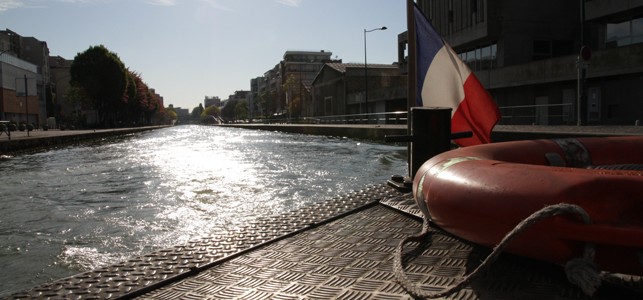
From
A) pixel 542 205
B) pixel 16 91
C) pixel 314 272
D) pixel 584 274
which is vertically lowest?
pixel 314 272

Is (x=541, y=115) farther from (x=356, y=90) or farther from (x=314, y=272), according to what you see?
(x=356, y=90)

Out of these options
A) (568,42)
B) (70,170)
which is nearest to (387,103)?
(568,42)

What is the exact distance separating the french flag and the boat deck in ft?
6.36

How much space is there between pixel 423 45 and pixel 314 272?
3.87 metres

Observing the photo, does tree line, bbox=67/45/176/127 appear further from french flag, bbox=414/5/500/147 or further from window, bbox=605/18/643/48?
french flag, bbox=414/5/500/147

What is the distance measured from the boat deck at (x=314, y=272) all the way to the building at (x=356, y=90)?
148ft

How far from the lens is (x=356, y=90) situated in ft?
215

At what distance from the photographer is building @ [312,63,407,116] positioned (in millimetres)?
52825

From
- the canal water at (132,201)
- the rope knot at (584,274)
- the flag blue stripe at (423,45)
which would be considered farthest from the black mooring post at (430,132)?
the rope knot at (584,274)

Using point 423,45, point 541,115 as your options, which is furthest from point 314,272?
point 541,115

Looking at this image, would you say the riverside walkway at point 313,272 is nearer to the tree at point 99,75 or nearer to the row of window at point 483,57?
the row of window at point 483,57

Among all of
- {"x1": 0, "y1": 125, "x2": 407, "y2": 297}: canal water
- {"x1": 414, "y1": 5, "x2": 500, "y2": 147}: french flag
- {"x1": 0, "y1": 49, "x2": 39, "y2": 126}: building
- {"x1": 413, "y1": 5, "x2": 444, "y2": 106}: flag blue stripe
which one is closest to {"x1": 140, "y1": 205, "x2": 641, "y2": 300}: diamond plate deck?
{"x1": 0, "y1": 125, "x2": 407, "y2": 297}: canal water

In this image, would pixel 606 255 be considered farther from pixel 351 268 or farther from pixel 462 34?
pixel 462 34

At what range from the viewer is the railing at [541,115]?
83.7ft
